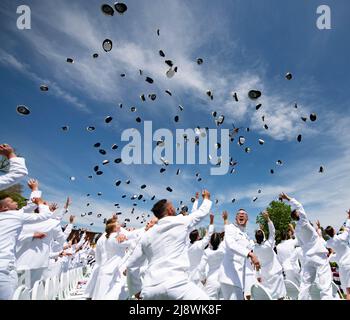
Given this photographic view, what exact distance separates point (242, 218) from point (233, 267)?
1.18 metres

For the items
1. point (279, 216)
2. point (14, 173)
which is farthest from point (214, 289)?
point (279, 216)

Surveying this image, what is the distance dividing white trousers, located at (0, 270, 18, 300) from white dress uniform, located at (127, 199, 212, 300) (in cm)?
184

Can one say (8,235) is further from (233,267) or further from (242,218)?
(242,218)

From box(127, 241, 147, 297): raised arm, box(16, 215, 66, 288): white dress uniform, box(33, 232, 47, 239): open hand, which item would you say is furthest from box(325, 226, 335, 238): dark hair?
box(33, 232, 47, 239): open hand

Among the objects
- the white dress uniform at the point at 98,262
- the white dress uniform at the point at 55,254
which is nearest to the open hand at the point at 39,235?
the white dress uniform at the point at 98,262

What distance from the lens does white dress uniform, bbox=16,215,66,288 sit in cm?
847

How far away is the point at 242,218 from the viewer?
7.84 meters

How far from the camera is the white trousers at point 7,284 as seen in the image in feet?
15.8

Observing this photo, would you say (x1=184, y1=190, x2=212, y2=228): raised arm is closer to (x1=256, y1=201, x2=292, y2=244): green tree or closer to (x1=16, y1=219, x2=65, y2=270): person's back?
(x1=16, y1=219, x2=65, y2=270): person's back

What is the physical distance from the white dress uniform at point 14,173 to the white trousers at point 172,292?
2.44 meters
